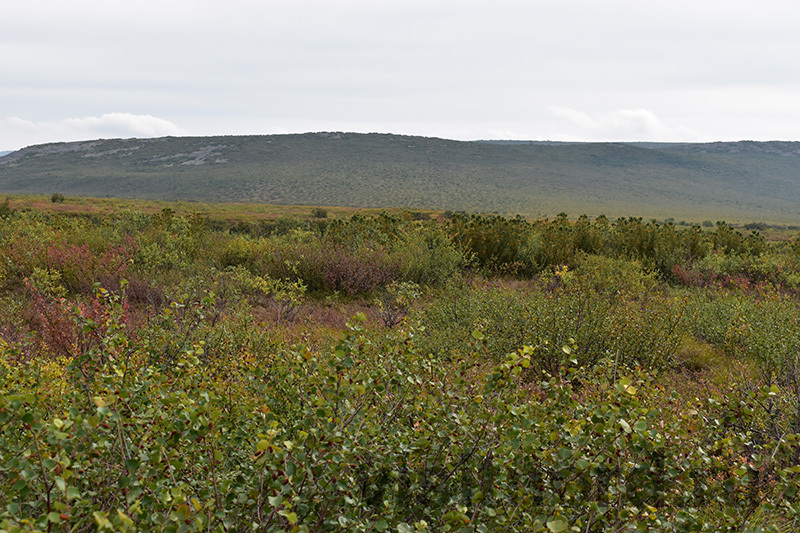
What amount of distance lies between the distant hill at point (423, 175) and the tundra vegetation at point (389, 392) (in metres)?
47.8

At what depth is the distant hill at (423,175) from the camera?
219ft

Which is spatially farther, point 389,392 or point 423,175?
point 423,175

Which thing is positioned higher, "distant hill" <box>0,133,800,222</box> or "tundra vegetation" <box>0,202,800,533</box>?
"distant hill" <box>0,133,800,222</box>

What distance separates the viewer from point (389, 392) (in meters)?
2.90

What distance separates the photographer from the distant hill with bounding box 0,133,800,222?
66812 millimetres

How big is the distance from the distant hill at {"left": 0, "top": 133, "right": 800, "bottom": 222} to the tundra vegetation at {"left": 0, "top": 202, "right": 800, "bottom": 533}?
47.8 m

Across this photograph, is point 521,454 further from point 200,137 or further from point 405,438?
point 200,137

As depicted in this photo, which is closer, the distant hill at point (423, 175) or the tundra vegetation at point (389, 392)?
the tundra vegetation at point (389, 392)

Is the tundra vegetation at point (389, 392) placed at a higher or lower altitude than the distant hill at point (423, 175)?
lower

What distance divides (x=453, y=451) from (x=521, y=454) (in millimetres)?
306

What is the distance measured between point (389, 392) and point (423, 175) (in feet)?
256

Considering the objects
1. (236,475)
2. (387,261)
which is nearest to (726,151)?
(387,261)

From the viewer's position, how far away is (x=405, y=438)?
231 centimetres

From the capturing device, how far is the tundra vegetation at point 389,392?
75.0 inches
